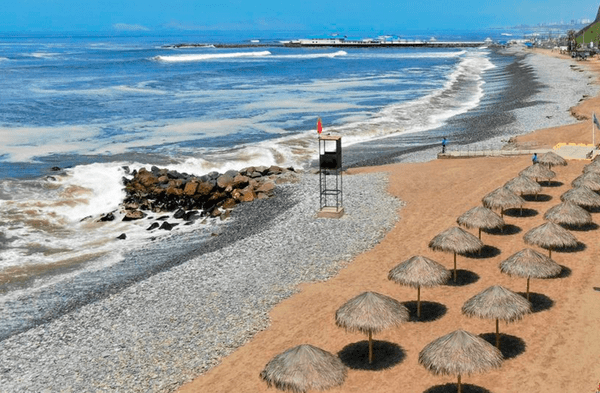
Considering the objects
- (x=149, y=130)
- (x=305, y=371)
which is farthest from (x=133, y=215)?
(x=149, y=130)

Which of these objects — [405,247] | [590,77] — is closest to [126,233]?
[405,247]

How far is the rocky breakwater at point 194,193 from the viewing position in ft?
98.8

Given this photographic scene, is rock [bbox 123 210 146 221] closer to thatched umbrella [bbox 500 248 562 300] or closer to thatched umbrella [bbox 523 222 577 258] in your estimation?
thatched umbrella [bbox 523 222 577 258]

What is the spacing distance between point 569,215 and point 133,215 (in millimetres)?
18513

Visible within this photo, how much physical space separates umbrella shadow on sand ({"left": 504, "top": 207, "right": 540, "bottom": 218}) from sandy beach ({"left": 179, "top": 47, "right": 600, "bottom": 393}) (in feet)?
0.33

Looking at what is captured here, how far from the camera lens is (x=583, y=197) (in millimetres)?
23297

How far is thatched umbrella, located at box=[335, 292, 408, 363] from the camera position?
14.1 metres

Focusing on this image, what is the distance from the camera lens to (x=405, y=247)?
22.1 meters

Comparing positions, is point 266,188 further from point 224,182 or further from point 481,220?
point 481,220

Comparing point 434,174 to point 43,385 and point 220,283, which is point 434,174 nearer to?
point 220,283

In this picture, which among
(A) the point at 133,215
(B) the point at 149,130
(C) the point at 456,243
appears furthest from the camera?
(B) the point at 149,130

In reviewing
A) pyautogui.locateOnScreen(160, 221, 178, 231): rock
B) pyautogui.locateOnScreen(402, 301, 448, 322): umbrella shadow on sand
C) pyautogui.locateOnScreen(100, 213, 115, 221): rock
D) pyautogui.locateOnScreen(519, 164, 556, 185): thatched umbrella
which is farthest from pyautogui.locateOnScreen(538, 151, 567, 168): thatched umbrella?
pyautogui.locateOnScreen(100, 213, 115, 221): rock

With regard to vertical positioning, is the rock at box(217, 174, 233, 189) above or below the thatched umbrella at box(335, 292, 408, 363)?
below


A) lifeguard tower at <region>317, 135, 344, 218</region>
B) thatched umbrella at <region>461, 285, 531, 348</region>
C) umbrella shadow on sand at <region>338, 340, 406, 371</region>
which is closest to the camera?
thatched umbrella at <region>461, 285, 531, 348</region>
